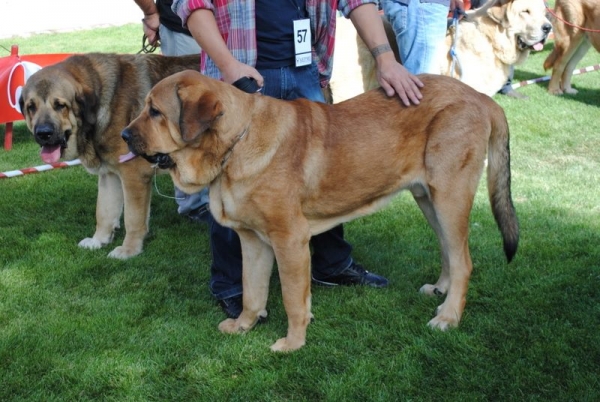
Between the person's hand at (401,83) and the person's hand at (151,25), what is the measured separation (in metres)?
2.89

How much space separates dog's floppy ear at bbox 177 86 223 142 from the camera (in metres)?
3.47

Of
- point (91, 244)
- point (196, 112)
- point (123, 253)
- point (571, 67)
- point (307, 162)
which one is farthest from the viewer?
point (571, 67)

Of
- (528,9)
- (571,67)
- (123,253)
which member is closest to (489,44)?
(528,9)

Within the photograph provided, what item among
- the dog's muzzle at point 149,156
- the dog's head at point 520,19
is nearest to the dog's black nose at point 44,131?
the dog's muzzle at point 149,156

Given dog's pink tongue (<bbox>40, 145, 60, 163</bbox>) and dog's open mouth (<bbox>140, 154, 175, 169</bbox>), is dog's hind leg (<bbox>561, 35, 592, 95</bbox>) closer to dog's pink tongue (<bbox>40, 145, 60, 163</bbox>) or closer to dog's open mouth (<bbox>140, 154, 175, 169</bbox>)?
dog's pink tongue (<bbox>40, 145, 60, 163</bbox>)

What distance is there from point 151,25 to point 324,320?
11.1 feet

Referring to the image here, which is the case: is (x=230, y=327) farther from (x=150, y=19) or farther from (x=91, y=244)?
(x=150, y=19)

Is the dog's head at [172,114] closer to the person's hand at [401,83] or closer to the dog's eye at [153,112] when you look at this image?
the dog's eye at [153,112]

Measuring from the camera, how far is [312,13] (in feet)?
14.0

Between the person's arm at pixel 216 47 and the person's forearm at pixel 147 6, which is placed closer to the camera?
the person's arm at pixel 216 47

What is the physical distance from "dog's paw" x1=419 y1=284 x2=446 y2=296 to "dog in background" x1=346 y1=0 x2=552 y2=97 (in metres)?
4.18

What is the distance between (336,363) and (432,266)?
62.0 inches

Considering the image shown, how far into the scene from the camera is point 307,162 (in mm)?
3850

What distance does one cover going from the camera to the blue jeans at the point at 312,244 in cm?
431
